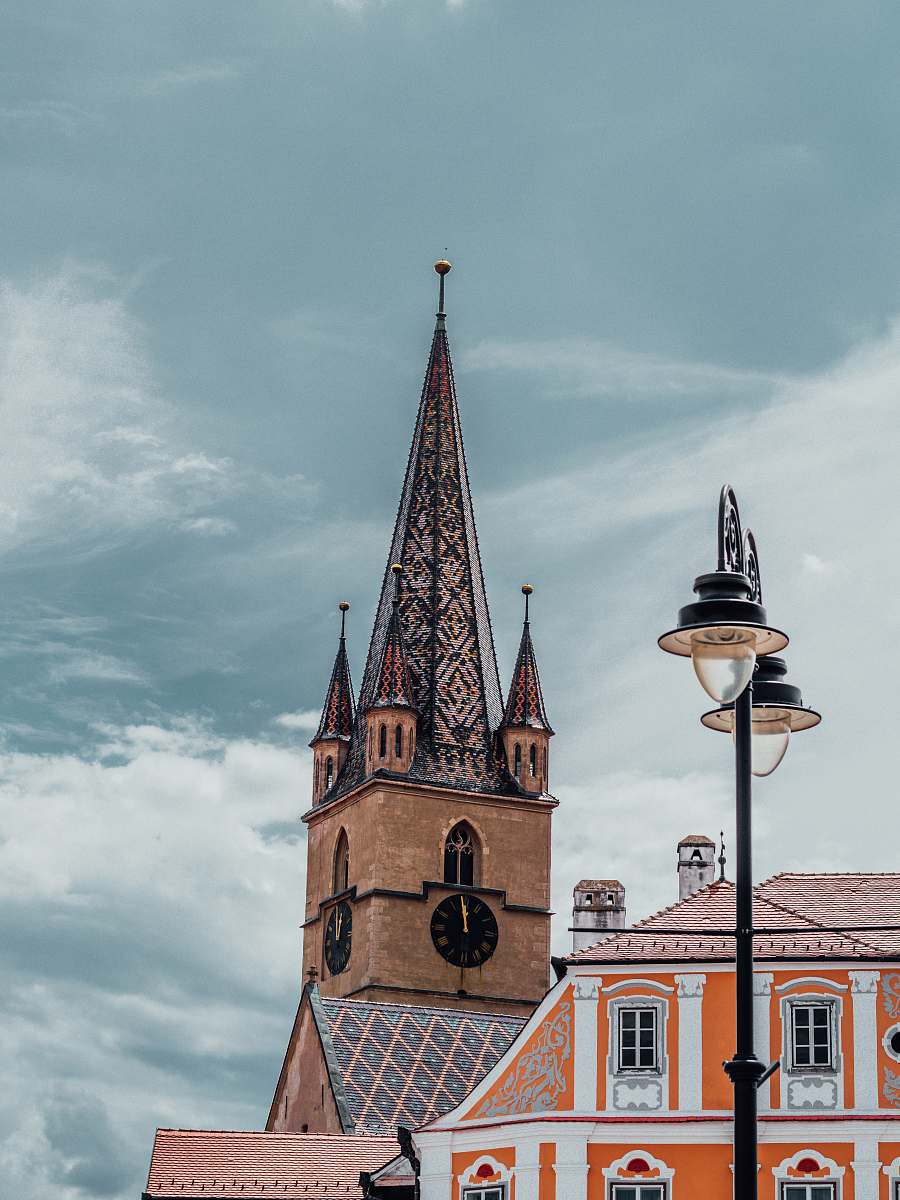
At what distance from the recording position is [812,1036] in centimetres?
3747

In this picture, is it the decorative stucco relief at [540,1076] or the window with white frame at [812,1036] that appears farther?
the decorative stucco relief at [540,1076]

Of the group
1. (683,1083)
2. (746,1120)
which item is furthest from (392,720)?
(746,1120)

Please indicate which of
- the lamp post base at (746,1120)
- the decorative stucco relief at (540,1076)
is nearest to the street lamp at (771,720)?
the lamp post base at (746,1120)

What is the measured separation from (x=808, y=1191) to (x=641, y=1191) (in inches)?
101

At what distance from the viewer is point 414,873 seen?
Answer: 268 feet

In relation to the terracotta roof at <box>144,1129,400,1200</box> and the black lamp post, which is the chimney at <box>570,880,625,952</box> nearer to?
the terracotta roof at <box>144,1129,400,1200</box>

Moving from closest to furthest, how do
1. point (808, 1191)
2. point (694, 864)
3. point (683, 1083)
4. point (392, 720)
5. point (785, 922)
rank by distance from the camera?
point (808, 1191)
point (683, 1083)
point (785, 922)
point (694, 864)
point (392, 720)

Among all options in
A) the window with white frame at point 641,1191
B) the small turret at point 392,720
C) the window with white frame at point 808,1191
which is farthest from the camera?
the small turret at point 392,720

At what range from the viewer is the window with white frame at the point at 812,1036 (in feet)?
123

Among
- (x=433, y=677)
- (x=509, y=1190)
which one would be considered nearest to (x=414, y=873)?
(x=433, y=677)

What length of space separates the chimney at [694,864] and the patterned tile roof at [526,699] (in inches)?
1248

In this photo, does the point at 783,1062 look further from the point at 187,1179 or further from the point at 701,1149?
the point at 187,1179

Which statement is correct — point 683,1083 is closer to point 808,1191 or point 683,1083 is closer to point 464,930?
point 808,1191

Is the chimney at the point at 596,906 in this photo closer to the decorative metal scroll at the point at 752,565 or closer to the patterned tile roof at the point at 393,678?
the patterned tile roof at the point at 393,678
